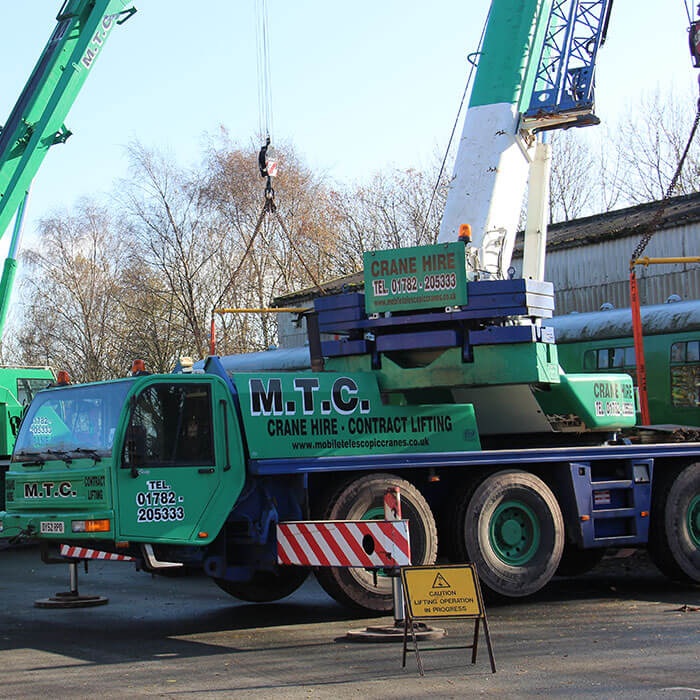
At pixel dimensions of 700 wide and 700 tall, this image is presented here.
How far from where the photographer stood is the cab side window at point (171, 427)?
9.85 metres

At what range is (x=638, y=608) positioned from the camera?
10.9 meters

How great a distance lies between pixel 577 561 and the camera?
1358 cm

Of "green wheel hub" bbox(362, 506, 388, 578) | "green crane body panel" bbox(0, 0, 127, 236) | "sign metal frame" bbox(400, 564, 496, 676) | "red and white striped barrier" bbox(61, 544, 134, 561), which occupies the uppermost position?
"green crane body panel" bbox(0, 0, 127, 236)

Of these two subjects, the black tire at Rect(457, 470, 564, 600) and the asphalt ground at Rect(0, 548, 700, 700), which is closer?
the asphalt ground at Rect(0, 548, 700, 700)

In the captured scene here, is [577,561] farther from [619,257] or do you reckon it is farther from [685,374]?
[619,257]

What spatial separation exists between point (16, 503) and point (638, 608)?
600 centimetres

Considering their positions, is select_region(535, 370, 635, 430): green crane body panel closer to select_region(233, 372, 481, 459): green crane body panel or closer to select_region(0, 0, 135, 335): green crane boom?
select_region(233, 372, 481, 459): green crane body panel

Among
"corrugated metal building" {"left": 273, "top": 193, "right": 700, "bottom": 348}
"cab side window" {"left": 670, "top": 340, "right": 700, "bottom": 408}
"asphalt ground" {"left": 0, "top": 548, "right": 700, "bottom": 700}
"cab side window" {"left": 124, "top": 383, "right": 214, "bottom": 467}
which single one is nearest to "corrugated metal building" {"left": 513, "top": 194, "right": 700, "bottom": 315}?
"corrugated metal building" {"left": 273, "top": 193, "right": 700, "bottom": 348}

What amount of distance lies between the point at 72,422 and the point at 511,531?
4.41 meters

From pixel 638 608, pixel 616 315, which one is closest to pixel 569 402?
pixel 638 608

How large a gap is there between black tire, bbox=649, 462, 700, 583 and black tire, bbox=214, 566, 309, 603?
12.8ft

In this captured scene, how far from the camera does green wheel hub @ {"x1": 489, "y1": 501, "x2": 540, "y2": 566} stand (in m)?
11.2

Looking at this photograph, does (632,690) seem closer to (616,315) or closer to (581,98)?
(581,98)

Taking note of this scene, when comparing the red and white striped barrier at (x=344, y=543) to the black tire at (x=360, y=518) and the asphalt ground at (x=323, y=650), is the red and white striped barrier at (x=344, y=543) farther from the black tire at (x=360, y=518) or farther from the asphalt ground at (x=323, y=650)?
the asphalt ground at (x=323, y=650)
